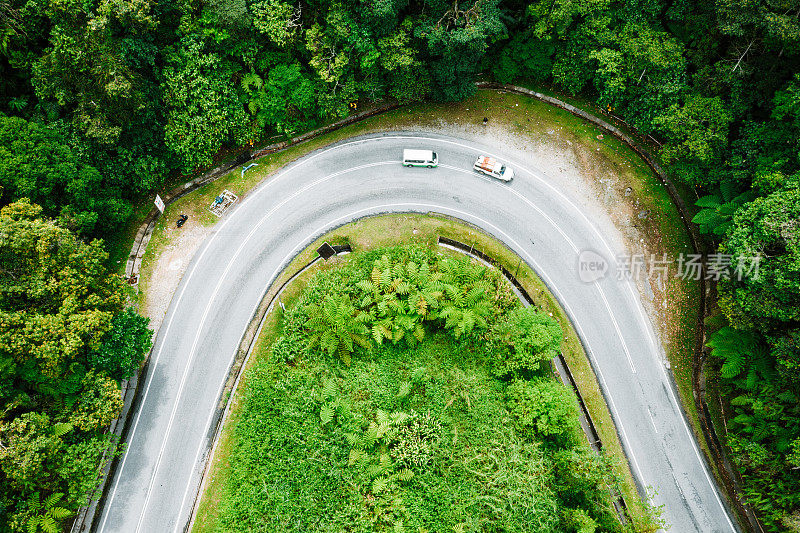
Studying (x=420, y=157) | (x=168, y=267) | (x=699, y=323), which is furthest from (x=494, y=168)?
(x=168, y=267)

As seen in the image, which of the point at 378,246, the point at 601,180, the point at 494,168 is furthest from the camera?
the point at 601,180

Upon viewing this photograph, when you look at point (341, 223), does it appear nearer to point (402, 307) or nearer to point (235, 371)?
point (402, 307)

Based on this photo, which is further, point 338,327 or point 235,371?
point 235,371

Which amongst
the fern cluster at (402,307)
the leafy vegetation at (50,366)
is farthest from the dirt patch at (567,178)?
the fern cluster at (402,307)

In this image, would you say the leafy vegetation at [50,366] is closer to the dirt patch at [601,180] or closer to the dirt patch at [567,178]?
the dirt patch at [567,178]

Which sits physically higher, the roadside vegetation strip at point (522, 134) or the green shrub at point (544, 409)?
the roadside vegetation strip at point (522, 134)

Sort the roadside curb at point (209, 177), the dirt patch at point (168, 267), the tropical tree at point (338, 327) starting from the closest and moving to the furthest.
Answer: the tropical tree at point (338, 327) < the dirt patch at point (168, 267) < the roadside curb at point (209, 177)
